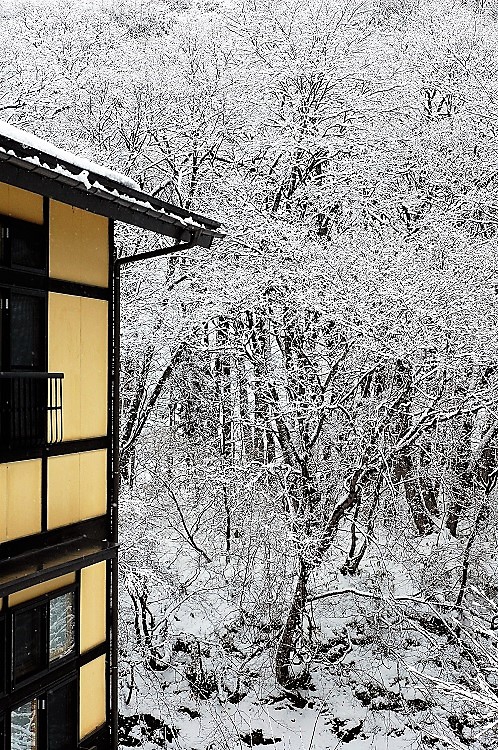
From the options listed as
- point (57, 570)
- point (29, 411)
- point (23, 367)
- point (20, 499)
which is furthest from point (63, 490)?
point (23, 367)

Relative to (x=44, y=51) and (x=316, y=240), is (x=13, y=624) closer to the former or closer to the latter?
(x=316, y=240)

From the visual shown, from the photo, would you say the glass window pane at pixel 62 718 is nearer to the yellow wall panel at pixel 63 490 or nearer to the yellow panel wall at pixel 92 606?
the yellow panel wall at pixel 92 606

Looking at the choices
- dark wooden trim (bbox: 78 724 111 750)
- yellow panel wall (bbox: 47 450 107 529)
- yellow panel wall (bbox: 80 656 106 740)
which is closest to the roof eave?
yellow panel wall (bbox: 47 450 107 529)

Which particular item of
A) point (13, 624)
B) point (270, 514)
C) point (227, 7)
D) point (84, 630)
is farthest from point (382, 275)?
point (13, 624)

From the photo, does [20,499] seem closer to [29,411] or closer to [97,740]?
[29,411]

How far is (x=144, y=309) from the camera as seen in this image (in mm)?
13492

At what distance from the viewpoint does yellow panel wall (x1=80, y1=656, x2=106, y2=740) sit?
22.5ft

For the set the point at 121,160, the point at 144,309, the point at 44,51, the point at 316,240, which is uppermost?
the point at 44,51

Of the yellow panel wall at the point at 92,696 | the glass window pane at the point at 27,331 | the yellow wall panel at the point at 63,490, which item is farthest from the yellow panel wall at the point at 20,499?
the yellow panel wall at the point at 92,696

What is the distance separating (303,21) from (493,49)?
4.45 metres

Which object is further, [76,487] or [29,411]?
[76,487]

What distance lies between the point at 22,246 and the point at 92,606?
3512 millimetres

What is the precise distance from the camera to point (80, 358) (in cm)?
679

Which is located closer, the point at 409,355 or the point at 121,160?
the point at 409,355
